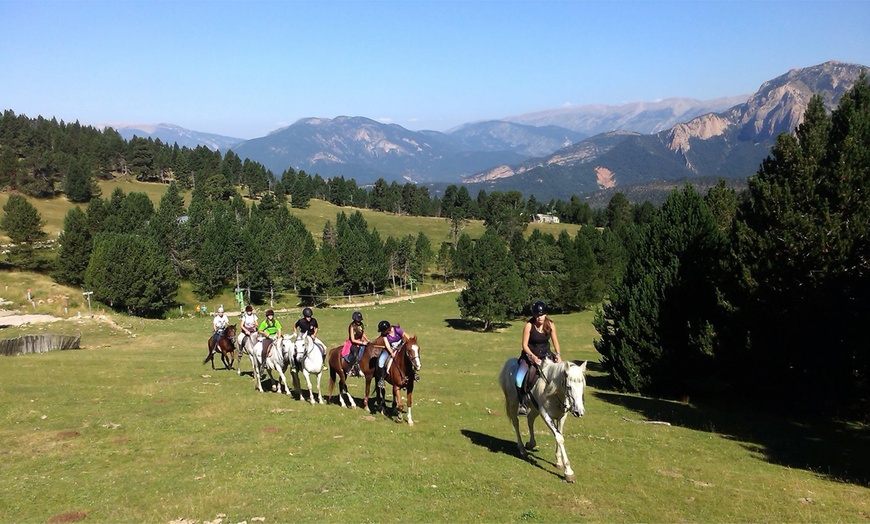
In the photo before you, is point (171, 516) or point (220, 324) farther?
point (220, 324)

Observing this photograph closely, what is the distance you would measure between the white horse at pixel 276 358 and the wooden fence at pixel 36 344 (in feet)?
64.3

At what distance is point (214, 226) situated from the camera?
95.9 metres

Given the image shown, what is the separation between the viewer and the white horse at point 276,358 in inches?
885

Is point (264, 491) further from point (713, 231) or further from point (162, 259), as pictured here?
point (162, 259)

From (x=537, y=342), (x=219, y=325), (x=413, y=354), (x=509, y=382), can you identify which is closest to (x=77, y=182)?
(x=219, y=325)

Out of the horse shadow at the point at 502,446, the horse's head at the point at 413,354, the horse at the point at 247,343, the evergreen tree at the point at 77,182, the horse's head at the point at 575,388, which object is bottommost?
the horse shadow at the point at 502,446

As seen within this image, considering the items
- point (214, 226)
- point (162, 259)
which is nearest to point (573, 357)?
point (162, 259)

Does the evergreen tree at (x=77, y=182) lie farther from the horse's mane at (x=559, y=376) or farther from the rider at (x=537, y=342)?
the horse's mane at (x=559, y=376)

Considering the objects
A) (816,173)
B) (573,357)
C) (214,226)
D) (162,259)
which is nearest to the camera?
(816,173)

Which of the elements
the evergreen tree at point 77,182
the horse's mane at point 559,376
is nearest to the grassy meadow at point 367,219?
the evergreen tree at point 77,182

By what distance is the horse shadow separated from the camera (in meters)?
14.2

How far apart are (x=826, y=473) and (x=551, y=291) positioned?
242 feet

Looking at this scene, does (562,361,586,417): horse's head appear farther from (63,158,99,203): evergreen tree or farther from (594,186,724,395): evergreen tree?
(63,158,99,203): evergreen tree

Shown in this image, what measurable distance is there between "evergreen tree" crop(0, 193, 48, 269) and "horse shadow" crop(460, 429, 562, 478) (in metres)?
84.2
